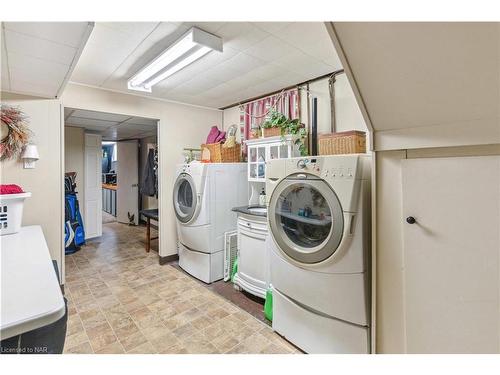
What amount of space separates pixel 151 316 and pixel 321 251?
166cm

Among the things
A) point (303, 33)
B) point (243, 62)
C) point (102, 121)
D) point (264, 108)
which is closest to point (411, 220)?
point (303, 33)

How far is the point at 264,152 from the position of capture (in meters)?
2.85

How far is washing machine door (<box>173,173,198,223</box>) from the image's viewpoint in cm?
293

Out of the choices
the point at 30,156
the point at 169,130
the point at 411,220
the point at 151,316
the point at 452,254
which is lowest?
the point at 151,316

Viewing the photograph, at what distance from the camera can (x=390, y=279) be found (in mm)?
1335

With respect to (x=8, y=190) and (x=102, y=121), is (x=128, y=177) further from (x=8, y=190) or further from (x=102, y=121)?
(x=8, y=190)

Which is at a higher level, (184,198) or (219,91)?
(219,91)

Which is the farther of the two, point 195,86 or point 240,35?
point 195,86

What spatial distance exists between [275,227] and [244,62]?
145 cm

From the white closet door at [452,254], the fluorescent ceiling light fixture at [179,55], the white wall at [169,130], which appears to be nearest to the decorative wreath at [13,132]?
the white wall at [169,130]

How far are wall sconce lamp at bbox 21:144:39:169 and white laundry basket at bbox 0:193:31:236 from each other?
0.75 meters

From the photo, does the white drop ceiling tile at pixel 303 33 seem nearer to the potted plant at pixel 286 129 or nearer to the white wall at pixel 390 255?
the potted plant at pixel 286 129

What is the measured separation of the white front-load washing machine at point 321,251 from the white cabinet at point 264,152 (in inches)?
24.8

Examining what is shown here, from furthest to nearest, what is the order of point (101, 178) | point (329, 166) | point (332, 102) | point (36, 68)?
point (101, 178)
point (332, 102)
point (36, 68)
point (329, 166)
